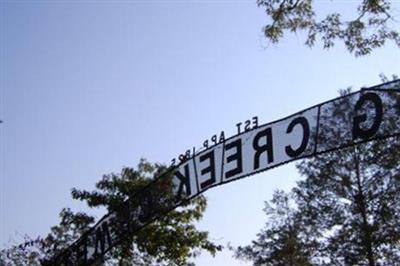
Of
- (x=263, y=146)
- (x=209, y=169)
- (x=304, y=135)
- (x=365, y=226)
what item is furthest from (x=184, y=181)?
(x=365, y=226)

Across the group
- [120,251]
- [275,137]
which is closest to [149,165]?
[120,251]

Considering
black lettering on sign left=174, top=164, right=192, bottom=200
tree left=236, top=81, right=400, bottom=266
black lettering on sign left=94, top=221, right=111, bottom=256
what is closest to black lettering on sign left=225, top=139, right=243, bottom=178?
black lettering on sign left=174, top=164, right=192, bottom=200

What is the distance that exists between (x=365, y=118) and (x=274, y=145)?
4.14 feet

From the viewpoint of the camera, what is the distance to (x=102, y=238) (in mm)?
9781

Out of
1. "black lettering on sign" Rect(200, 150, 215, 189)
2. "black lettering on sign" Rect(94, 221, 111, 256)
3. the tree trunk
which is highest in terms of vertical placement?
the tree trunk

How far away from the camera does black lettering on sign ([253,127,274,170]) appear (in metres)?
7.25

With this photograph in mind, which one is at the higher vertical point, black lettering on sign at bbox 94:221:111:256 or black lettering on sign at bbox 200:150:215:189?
black lettering on sign at bbox 200:150:215:189

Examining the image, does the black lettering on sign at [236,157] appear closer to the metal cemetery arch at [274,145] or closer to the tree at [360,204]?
the metal cemetery arch at [274,145]

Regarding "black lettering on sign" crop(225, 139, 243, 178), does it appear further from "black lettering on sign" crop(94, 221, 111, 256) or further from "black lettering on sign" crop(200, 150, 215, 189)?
"black lettering on sign" crop(94, 221, 111, 256)

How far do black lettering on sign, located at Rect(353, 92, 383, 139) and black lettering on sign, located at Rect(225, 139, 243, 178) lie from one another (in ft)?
5.39

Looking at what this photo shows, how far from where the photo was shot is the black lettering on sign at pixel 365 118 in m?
6.46

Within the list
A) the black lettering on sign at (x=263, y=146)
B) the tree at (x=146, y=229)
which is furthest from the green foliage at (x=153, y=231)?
the black lettering on sign at (x=263, y=146)

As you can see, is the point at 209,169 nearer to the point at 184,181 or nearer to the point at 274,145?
the point at 184,181

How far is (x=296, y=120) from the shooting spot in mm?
7098
